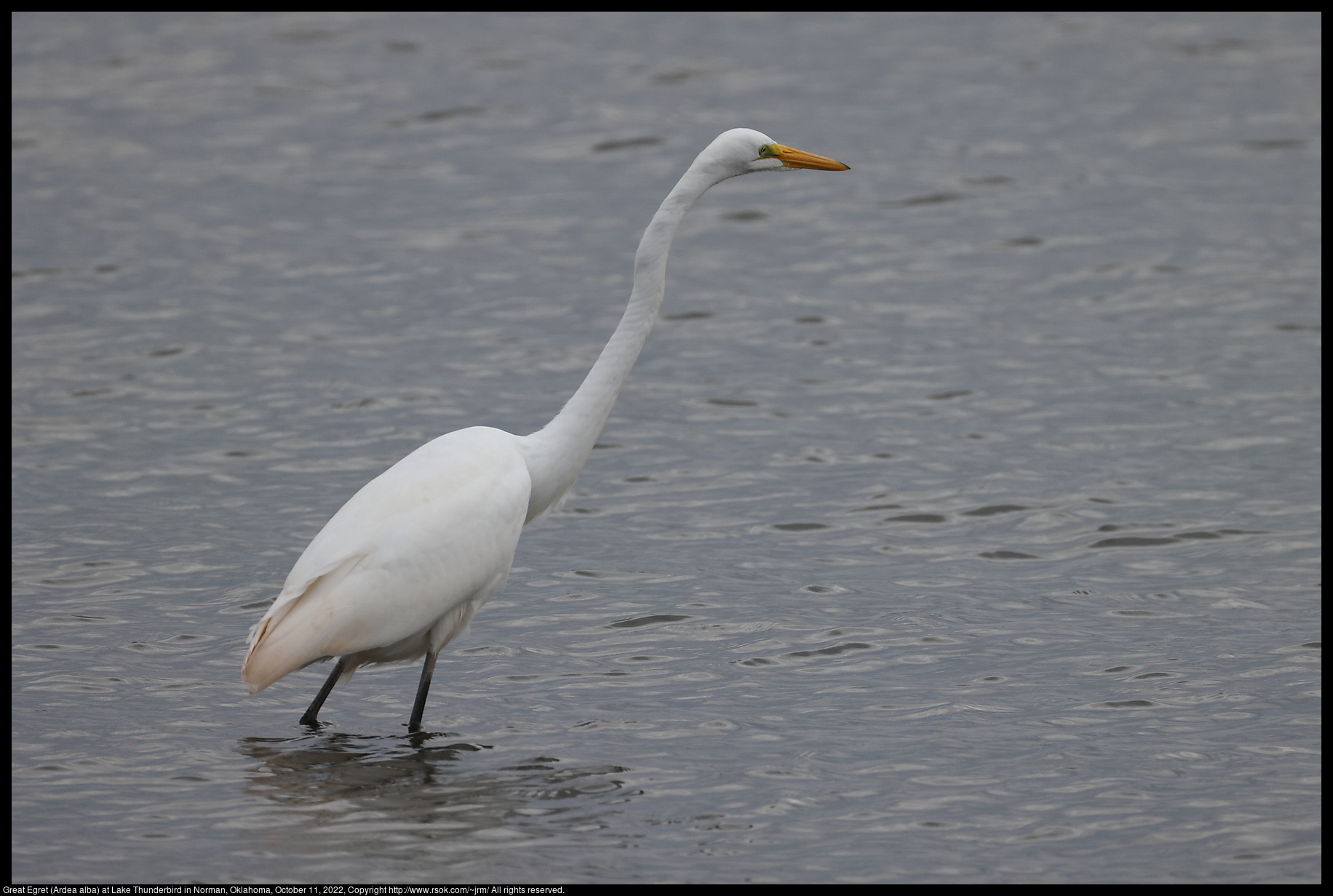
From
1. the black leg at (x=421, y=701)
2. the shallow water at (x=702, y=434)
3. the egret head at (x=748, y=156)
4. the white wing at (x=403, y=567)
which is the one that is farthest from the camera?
the egret head at (x=748, y=156)

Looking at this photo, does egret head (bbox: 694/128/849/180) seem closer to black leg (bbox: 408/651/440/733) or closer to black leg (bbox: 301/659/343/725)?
black leg (bbox: 408/651/440/733)

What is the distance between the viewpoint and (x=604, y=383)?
6285 millimetres

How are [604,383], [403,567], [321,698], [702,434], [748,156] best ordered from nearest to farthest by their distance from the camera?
1. [403,567]
2. [321,698]
3. [748,156]
4. [604,383]
5. [702,434]

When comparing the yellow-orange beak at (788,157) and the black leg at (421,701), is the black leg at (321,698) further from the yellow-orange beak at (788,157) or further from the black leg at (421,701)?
the yellow-orange beak at (788,157)

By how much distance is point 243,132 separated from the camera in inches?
632

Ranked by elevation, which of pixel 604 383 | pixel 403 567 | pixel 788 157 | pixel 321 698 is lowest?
pixel 321 698

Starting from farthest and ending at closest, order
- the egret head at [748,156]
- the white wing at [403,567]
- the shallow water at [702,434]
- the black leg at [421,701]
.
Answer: the egret head at [748,156]
the black leg at [421,701]
the white wing at [403,567]
the shallow water at [702,434]

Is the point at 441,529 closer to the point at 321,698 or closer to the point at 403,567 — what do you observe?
the point at 403,567

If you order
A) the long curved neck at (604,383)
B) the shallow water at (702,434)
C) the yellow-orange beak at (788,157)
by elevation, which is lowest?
the shallow water at (702,434)

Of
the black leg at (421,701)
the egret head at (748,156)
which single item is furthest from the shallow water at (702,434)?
the egret head at (748,156)

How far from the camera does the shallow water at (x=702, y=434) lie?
5.56 meters

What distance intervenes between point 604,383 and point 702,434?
3796mm

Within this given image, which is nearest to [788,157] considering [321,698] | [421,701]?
[421,701]
